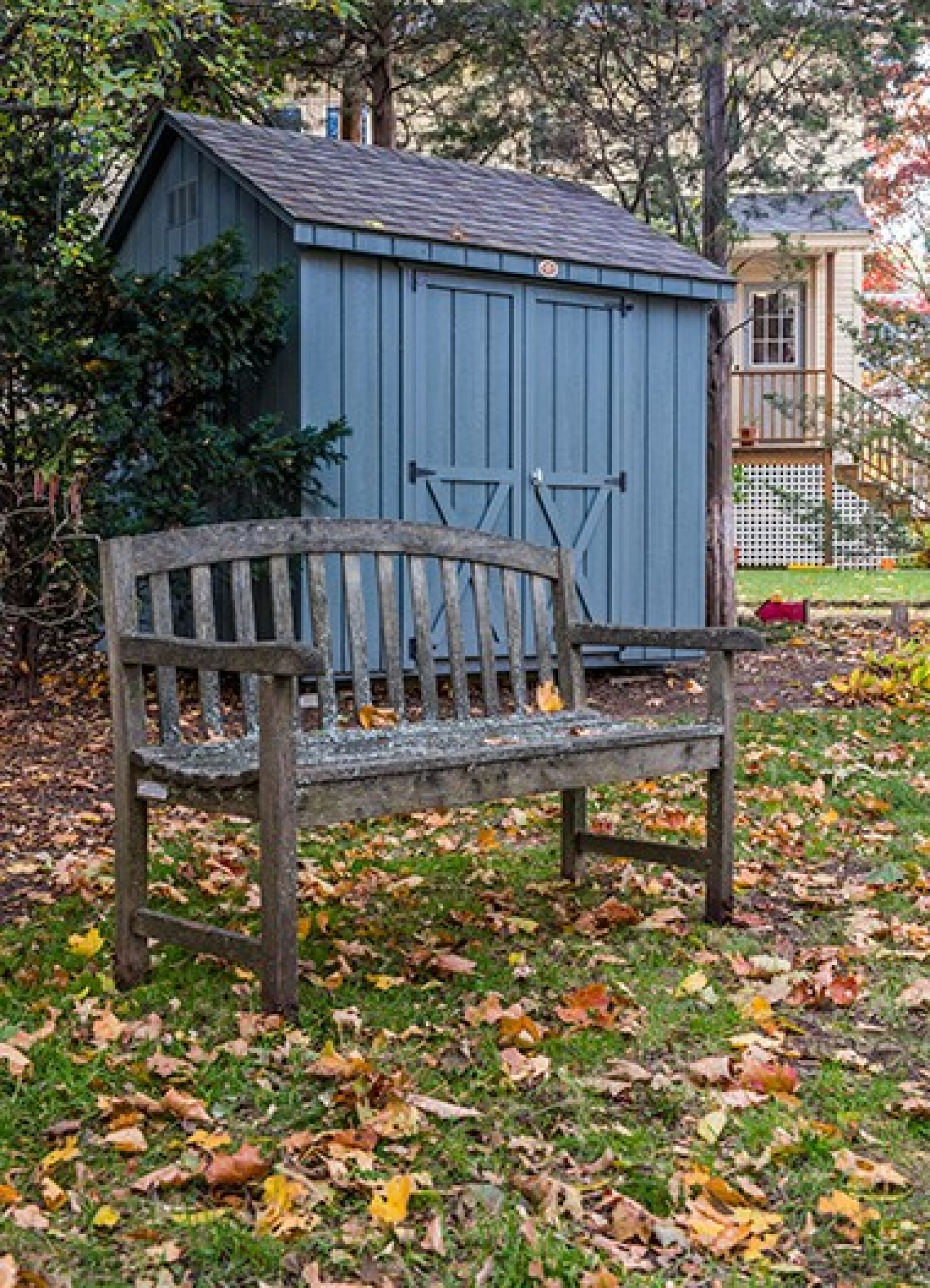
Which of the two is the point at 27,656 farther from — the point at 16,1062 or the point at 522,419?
the point at 16,1062

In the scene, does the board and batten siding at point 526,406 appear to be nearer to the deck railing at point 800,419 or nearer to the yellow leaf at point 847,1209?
the yellow leaf at point 847,1209

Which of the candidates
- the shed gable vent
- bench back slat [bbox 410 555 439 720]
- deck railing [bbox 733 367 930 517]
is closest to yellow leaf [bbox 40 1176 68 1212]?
bench back slat [bbox 410 555 439 720]

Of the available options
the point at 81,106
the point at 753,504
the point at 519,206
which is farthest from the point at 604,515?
the point at 753,504

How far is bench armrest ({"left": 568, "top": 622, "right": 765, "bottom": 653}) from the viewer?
15.1 ft

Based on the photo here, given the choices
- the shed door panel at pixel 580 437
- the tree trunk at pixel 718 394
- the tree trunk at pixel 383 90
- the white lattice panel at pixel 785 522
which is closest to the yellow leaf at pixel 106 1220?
the shed door panel at pixel 580 437

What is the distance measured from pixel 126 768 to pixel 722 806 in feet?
5.96

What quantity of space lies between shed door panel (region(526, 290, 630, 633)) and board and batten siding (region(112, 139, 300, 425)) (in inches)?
65.2

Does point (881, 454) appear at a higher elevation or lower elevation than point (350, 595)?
higher

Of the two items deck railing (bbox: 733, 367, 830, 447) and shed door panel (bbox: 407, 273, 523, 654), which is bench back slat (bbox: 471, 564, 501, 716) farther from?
deck railing (bbox: 733, 367, 830, 447)

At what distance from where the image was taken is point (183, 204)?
403 inches

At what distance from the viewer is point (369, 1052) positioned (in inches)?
139

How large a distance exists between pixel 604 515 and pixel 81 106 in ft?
13.4

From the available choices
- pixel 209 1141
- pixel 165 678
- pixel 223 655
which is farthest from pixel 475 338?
pixel 209 1141

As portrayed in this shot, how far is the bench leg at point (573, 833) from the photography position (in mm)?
5035
